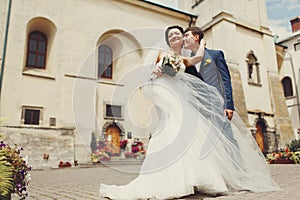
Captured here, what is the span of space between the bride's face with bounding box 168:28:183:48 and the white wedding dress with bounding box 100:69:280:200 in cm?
47

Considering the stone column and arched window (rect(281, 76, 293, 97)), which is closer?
the stone column

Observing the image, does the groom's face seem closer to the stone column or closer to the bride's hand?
the bride's hand

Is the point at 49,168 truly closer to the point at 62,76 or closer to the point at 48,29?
the point at 62,76

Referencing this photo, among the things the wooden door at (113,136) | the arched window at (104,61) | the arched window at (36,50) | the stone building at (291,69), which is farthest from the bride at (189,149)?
the stone building at (291,69)

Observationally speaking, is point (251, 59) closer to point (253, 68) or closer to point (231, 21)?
point (253, 68)

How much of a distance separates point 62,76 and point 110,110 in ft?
10.9

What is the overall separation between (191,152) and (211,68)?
1.32m

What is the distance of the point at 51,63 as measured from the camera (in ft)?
44.6

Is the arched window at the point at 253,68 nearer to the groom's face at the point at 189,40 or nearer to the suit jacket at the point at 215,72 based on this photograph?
the suit jacket at the point at 215,72

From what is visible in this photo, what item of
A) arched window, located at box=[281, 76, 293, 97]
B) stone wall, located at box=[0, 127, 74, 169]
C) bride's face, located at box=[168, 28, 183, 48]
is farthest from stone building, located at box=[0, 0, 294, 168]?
bride's face, located at box=[168, 28, 183, 48]

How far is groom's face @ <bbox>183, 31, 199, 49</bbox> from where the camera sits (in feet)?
11.4

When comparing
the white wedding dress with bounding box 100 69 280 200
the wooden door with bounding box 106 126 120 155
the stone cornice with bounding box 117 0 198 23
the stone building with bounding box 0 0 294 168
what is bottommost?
the white wedding dress with bounding box 100 69 280 200

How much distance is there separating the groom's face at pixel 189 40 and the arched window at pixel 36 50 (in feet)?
39.8

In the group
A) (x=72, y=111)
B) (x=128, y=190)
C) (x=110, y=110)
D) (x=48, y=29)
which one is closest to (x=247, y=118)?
(x=110, y=110)
